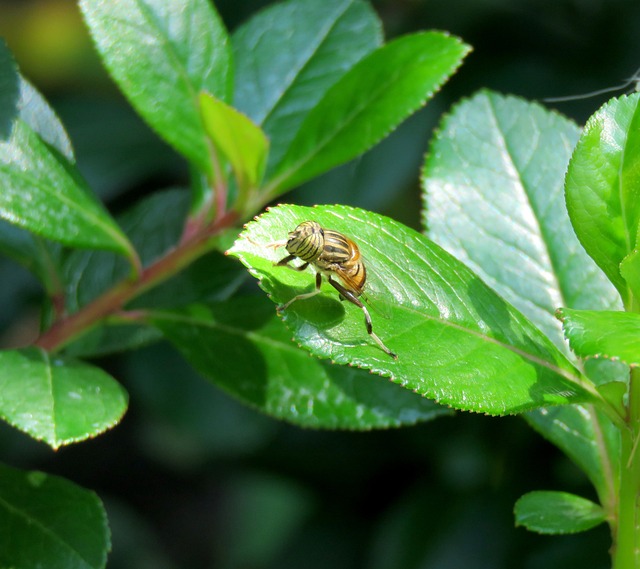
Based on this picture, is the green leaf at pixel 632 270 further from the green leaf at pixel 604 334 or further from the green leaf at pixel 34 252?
the green leaf at pixel 34 252

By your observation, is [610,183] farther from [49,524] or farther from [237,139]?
[49,524]

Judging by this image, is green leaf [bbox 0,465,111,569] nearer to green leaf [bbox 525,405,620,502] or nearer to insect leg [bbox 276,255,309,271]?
insect leg [bbox 276,255,309,271]

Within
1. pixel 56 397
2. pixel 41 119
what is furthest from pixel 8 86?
pixel 56 397

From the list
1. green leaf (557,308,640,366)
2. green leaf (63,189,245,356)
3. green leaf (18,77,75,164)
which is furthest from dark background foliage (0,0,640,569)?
green leaf (18,77,75,164)

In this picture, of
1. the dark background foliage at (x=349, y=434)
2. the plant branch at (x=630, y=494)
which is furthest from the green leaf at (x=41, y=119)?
the dark background foliage at (x=349, y=434)

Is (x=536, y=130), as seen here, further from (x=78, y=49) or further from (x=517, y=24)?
(x=78, y=49)

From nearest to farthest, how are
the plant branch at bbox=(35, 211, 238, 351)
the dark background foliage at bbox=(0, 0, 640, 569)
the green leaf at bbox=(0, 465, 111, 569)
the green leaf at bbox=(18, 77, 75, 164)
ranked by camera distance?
1. the green leaf at bbox=(0, 465, 111, 569)
2. the green leaf at bbox=(18, 77, 75, 164)
3. the plant branch at bbox=(35, 211, 238, 351)
4. the dark background foliage at bbox=(0, 0, 640, 569)

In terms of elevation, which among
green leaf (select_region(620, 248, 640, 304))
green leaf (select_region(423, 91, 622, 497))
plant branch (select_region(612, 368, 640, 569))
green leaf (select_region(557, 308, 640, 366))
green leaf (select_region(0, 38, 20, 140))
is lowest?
plant branch (select_region(612, 368, 640, 569))
